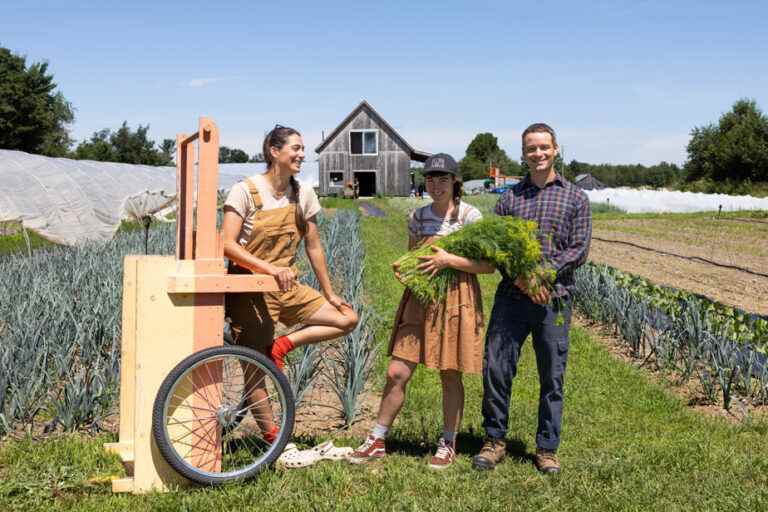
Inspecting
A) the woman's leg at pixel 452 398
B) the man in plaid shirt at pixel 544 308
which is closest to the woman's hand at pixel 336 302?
the woman's leg at pixel 452 398

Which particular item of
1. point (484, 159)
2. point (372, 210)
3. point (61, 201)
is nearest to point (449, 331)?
point (61, 201)

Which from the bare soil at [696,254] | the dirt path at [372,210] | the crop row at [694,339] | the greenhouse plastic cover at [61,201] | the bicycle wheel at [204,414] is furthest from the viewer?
the dirt path at [372,210]

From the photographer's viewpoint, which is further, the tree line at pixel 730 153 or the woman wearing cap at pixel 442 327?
the tree line at pixel 730 153

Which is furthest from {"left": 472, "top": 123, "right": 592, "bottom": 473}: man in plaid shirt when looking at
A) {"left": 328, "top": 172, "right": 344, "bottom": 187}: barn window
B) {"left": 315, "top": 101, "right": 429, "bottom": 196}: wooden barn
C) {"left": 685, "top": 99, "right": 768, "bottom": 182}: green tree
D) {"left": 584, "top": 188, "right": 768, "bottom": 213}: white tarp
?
{"left": 685, "top": 99, "right": 768, "bottom": 182}: green tree

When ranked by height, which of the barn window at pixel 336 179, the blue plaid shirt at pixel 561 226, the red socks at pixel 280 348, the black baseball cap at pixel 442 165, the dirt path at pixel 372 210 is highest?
the barn window at pixel 336 179

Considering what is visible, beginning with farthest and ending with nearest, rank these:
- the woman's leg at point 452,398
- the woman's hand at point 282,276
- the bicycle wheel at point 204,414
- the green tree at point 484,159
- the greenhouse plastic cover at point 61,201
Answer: the green tree at point 484,159 → the greenhouse plastic cover at point 61,201 → the woman's leg at point 452,398 → the woman's hand at point 282,276 → the bicycle wheel at point 204,414

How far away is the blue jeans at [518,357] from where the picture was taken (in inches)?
127

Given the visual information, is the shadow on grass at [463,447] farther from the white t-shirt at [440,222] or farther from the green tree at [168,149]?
the green tree at [168,149]

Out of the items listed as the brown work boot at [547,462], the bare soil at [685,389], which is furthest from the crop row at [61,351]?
the bare soil at [685,389]

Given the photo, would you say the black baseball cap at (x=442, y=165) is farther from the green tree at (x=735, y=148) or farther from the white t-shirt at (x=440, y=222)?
the green tree at (x=735, y=148)

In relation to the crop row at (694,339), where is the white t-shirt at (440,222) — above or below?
above

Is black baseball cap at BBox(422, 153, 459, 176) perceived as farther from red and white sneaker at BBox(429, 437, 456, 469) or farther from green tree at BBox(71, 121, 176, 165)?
green tree at BBox(71, 121, 176, 165)

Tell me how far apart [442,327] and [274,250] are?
0.78 m

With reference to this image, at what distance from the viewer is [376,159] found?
3894 centimetres
